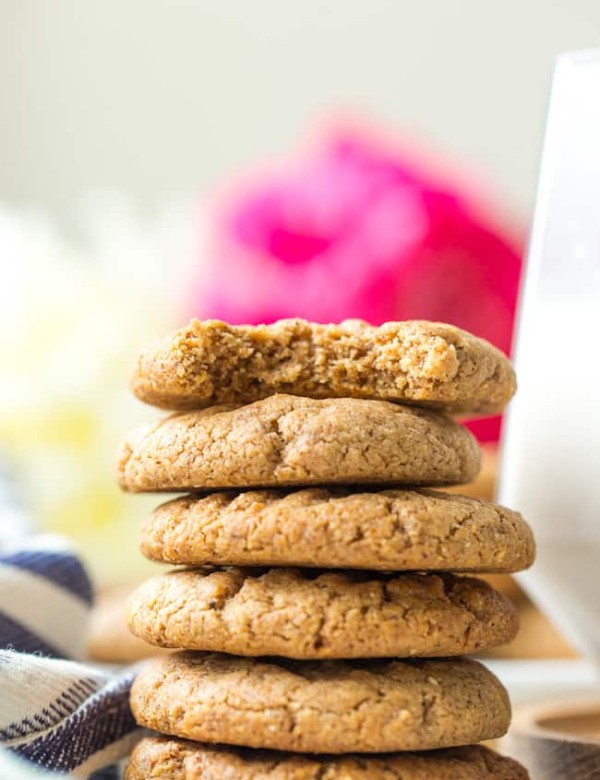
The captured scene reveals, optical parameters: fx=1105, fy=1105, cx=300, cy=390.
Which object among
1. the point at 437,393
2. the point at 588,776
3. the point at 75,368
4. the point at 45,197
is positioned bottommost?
the point at 588,776

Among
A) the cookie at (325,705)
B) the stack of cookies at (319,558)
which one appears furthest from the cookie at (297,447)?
the cookie at (325,705)

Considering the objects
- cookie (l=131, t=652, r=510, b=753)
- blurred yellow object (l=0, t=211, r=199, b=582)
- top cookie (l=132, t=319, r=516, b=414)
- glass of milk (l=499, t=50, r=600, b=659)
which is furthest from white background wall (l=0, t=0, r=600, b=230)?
cookie (l=131, t=652, r=510, b=753)

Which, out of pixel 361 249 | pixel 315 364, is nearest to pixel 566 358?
pixel 315 364

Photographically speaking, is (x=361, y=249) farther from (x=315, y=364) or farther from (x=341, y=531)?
(x=341, y=531)

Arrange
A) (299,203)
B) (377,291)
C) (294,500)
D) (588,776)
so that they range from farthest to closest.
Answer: (299,203) < (377,291) < (588,776) < (294,500)

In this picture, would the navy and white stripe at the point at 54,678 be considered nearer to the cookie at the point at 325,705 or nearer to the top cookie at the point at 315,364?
the cookie at the point at 325,705

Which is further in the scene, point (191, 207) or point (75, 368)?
point (191, 207)

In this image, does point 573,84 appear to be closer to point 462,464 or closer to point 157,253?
point 462,464

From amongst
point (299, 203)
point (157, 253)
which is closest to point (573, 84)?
point (299, 203)
